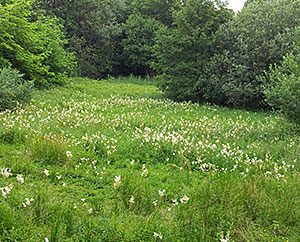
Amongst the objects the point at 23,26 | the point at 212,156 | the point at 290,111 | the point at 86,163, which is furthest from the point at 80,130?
the point at 23,26

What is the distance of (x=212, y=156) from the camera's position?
859 cm

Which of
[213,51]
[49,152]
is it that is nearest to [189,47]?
[213,51]

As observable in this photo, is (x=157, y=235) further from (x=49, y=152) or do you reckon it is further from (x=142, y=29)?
(x=142, y=29)

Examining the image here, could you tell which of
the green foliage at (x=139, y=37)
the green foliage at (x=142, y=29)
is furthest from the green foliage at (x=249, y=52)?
the green foliage at (x=139, y=37)

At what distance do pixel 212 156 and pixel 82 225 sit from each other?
4.25 meters

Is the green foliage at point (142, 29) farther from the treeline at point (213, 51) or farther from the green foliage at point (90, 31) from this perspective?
the treeline at point (213, 51)

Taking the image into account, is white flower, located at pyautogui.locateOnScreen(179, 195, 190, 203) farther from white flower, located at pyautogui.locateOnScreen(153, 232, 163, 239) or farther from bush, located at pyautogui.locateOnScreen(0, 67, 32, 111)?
bush, located at pyautogui.locateOnScreen(0, 67, 32, 111)

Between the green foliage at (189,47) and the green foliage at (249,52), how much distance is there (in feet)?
1.94

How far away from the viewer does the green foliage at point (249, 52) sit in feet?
60.1

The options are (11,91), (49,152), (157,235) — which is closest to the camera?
(157,235)

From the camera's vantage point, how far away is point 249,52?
1889 cm

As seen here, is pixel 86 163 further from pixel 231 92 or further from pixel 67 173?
pixel 231 92

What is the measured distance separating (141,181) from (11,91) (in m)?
7.68

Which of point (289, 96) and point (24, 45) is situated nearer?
point (289, 96)
